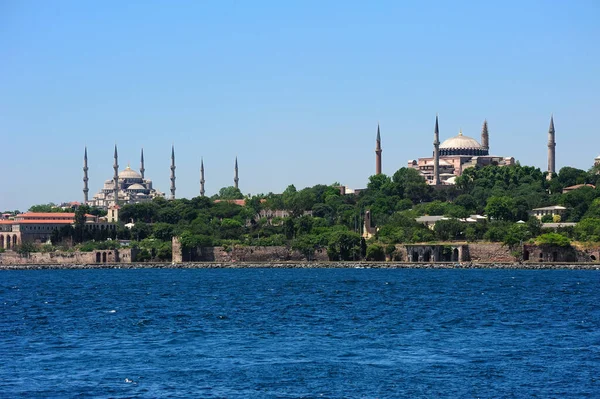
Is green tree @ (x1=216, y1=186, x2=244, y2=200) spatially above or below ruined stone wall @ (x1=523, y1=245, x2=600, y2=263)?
above

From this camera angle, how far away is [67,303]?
2116 inches

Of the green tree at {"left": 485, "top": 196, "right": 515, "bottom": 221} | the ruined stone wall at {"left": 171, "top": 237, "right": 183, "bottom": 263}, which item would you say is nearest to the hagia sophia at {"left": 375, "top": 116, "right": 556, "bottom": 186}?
the green tree at {"left": 485, "top": 196, "right": 515, "bottom": 221}

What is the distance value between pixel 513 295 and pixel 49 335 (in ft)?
88.5

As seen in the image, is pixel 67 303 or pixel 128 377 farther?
pixel 67 303

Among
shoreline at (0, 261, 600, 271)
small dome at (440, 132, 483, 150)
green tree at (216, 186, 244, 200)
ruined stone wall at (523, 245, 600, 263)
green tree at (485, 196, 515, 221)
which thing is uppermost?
small dome at (440, 132, 483, 150)

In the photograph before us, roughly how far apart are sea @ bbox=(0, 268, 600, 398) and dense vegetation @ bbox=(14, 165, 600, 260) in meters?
35.7

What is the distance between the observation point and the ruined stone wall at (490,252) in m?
93.3

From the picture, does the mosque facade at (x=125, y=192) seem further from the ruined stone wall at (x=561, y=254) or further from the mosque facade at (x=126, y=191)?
the ruined stone wall at (x=561, y=254)

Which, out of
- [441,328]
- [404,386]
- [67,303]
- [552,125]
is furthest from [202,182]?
[404,386]

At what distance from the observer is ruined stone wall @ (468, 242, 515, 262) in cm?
9331

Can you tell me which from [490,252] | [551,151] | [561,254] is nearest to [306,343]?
[561,254]

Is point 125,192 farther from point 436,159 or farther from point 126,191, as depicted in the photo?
point 436,159

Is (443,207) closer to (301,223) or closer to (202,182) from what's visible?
(301,223)

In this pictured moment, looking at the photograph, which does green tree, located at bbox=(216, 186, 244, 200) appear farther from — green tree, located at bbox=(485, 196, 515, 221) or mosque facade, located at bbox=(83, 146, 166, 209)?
green tree, located at bbox=(485, 196, 515, 221)
